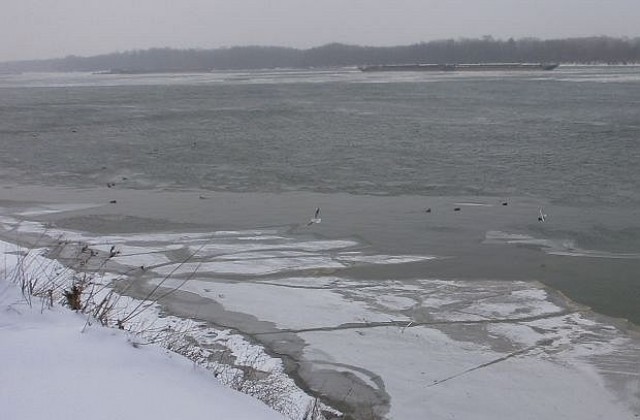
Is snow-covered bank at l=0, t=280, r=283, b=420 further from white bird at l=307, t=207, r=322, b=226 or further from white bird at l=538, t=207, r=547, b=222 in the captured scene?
white bird at l=538, t=207, r=547, b=222

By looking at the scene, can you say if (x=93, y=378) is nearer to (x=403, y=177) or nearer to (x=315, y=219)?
(x=315, y=219)

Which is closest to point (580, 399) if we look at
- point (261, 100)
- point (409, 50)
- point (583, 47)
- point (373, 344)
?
point (373, 344)

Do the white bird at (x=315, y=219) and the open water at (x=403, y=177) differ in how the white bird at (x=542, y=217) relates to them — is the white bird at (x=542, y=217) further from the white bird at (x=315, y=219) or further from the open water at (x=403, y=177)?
the white bird at (x=315, y=219)

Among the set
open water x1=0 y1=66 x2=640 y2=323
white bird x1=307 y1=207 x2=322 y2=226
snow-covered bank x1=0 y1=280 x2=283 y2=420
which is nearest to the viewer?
snow-covered bank x1=0 y1=280 x2=283 y2=420

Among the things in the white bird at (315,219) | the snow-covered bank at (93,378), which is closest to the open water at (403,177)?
the white bird at (315,219)

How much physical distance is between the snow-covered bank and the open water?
5762 millimetres

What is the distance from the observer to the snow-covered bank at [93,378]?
3039 mm

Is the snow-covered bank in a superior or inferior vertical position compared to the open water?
superior

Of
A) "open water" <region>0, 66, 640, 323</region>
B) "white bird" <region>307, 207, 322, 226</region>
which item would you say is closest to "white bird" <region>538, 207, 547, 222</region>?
"open water" <region>0, 66, 640, 323</region>

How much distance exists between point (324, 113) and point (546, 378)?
84.5 feet

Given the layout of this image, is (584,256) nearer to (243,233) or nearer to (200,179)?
(243,233)

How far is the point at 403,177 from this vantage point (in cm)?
1593

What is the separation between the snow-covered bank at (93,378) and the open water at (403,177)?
18.9ft

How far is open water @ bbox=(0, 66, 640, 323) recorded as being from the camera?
10.3 meters
